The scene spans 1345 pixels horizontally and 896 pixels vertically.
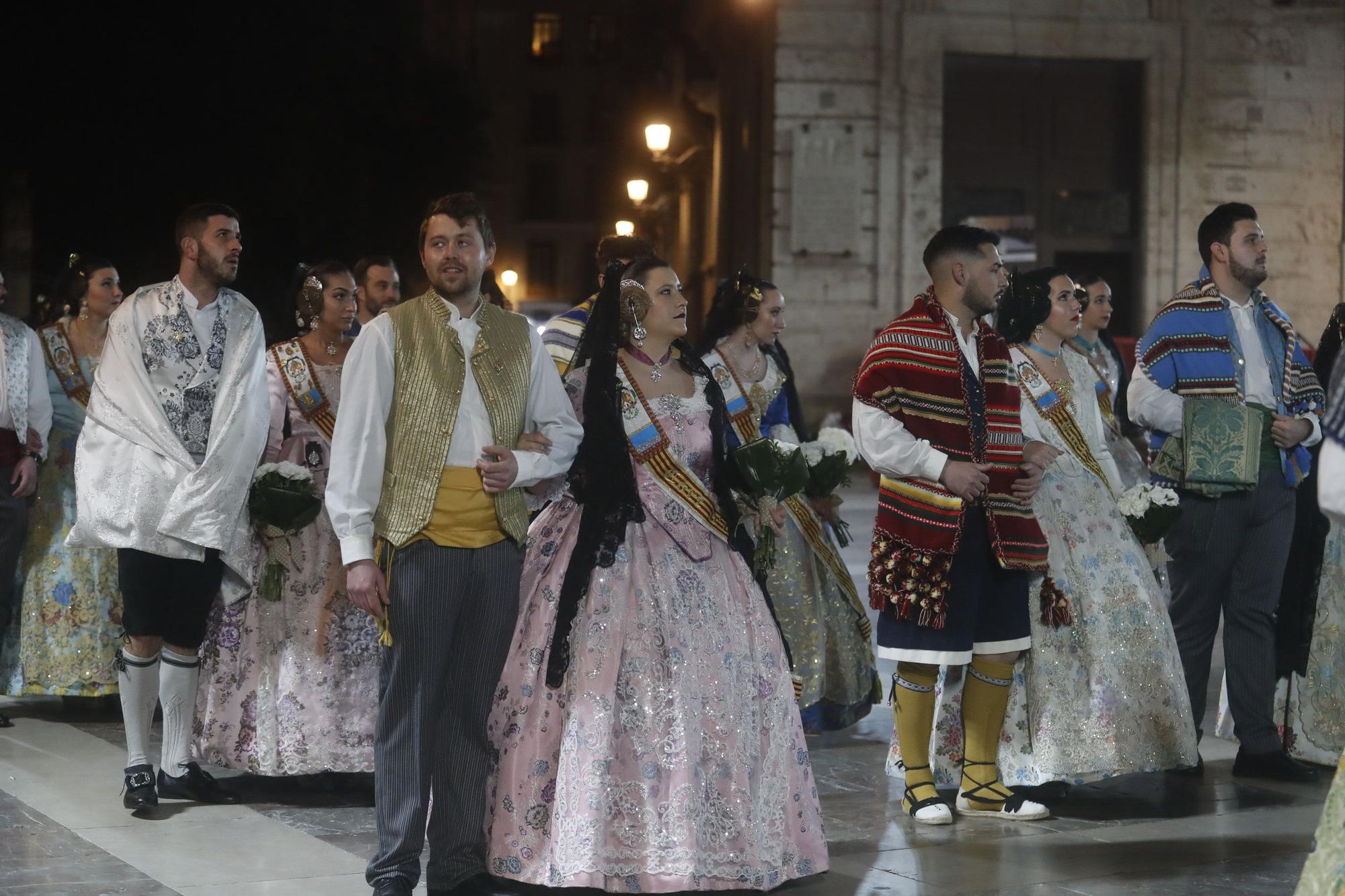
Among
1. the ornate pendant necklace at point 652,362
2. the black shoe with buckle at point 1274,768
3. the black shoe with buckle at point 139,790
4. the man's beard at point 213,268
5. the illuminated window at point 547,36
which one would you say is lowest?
the black shoe with buckle at point 1274,768

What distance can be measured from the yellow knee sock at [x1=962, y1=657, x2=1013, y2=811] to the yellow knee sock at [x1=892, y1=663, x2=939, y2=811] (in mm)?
139

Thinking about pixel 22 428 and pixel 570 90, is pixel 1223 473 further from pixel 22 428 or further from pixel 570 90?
pixel 570 90

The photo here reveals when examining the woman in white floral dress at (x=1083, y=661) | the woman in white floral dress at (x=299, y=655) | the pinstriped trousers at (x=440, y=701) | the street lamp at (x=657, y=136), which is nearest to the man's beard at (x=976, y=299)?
the woman in white floral dress at (x=1083, y=661)

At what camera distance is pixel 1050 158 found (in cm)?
2283

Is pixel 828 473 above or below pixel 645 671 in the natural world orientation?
above

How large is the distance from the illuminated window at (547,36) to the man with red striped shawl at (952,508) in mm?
72015

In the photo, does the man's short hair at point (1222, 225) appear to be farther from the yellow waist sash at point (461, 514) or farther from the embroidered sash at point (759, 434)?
the yellow waist sash at point (461, 514)

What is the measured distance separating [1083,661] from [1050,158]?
17.4 metres

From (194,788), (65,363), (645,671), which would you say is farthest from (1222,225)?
(65,363)

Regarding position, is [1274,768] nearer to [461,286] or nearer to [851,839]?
[851,839]

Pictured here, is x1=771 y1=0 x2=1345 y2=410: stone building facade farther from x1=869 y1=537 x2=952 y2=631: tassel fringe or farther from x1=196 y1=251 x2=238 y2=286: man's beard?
x1=869 y1=537 x2=952 y2=631: tassel fringe

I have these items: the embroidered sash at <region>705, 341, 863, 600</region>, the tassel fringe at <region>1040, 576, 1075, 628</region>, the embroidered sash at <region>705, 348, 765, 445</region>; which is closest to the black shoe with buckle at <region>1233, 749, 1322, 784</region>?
the tassel fringe at <region>1040, 576, 1075, 628</region>

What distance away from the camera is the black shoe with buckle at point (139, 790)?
19.8ft

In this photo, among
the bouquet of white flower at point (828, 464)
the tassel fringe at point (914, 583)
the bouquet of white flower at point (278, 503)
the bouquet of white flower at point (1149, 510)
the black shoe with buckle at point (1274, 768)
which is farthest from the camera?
the bouquet of white flower at point (828, 464)
